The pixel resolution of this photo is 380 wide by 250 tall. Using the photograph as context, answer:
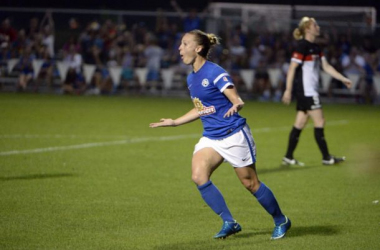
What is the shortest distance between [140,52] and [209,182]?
2148 centimetres

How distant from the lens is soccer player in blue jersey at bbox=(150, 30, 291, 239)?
6930 mm

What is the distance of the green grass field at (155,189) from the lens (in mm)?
7113

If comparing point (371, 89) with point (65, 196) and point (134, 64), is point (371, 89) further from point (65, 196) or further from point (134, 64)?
point (65, 196)

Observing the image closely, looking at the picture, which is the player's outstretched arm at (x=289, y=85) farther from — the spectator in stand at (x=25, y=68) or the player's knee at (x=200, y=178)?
the spectator in stand at (x=25, y=68)

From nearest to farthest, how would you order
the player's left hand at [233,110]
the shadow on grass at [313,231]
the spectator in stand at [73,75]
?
the player's left hand at [233,110] → the shadow on grass at [313,231] → the spectator in stand at [73,75]

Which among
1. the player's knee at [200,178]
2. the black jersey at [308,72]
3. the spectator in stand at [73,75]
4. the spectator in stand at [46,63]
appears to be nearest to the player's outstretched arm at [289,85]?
the black jersey at [308,72]

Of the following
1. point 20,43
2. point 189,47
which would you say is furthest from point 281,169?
point 20,43

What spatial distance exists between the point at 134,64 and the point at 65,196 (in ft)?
63.3

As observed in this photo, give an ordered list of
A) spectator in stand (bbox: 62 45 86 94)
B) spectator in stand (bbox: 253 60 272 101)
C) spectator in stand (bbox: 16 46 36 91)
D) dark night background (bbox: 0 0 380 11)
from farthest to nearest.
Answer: dark night background (bbox: 0 0 380 11) < spectator in stand (bbox: 16 46 36 91) < spectator in stand (bbox: 62 45 86 94) < spectator in stand (bbox: 253 60 272 101)

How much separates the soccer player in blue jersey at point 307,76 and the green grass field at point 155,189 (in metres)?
0.41

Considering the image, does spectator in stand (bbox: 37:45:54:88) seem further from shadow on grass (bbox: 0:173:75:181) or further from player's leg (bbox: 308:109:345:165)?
shadow on grass (bbox: 0:173:75:181)

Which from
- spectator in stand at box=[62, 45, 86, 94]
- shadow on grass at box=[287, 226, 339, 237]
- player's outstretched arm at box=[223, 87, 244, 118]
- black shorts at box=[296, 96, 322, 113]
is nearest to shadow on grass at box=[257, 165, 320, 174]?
black shorts at box=[296, 96, 322, 113]

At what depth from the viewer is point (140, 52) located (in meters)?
28.1

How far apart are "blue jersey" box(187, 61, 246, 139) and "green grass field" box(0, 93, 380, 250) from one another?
101cm
